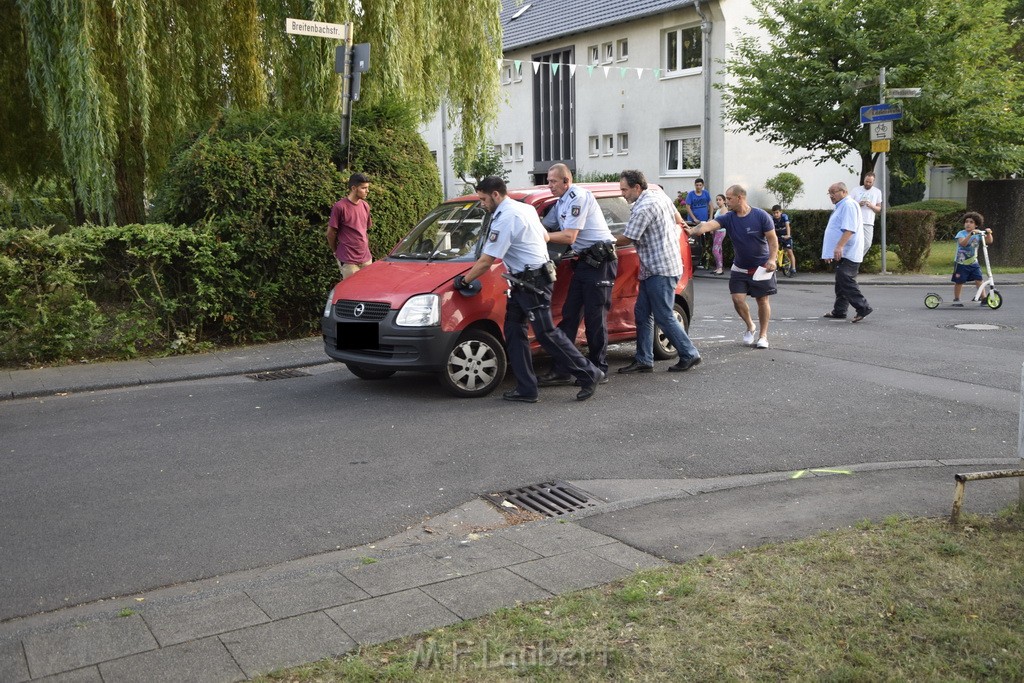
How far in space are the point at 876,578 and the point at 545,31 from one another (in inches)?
1382

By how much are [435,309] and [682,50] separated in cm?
2564

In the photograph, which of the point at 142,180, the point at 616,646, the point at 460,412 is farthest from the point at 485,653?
the point at 142,180

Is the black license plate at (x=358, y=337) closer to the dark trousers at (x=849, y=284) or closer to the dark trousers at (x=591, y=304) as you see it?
the dark trousers at (x=591, y=304)

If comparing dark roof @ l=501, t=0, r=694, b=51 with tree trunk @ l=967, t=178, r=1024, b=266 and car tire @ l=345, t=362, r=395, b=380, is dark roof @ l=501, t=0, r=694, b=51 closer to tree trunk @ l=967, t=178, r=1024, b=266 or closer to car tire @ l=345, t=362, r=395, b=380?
tree trunk @ l=967, t=178, r=1024, b=266

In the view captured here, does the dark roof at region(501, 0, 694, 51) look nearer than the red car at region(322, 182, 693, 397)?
No

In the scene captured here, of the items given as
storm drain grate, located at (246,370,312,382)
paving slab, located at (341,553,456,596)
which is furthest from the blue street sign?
paving slab, located at (341,553,456,596)

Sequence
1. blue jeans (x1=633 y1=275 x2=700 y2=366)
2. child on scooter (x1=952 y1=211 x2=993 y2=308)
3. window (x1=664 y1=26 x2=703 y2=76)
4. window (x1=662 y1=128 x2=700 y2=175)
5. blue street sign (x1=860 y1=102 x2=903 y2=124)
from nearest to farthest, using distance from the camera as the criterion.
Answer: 1. blue jeans (x1=633 y1=275 x2=700 y2=366)
2. child on scooter (x1=952 y1=211 x2=993 y2=308)
3. blue street sign (x1=860 y1=102 x2=903 y2=124)
4. window (x1=664 y1=26 x2=703 y2=76)
5. window (x1=662 y1=128 x2=700 y2=175)

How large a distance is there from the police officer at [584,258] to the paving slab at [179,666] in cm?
556

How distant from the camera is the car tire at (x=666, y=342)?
422 inches

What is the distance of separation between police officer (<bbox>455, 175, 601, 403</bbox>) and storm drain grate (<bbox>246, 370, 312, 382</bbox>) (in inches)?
110

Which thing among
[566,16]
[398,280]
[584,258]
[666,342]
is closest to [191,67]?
[398,280]

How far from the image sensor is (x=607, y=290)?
30.5 feet

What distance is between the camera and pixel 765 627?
3.93 m

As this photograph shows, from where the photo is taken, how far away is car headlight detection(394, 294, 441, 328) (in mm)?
8805
